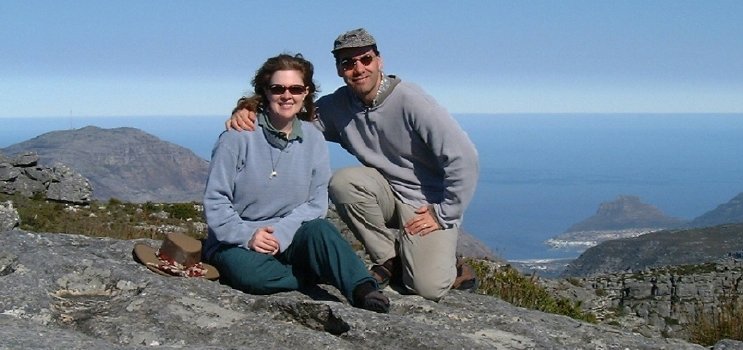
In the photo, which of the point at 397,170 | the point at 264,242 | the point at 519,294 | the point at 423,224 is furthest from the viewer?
the point at 519,294

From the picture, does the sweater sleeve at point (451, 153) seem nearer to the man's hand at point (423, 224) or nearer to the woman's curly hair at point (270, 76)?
the man's hand at point (423, 224)

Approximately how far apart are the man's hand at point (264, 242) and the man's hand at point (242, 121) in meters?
1.02

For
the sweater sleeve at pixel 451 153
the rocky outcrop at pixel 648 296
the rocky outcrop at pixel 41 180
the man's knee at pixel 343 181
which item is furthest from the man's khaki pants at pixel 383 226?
the rocky outcrop at pixel 41 180

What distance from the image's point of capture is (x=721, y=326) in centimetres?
926

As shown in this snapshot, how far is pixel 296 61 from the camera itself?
7.83 metres

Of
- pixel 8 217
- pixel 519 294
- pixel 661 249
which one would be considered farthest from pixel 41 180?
pixel 661 249

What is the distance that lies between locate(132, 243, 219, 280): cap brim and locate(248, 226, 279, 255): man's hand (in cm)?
48

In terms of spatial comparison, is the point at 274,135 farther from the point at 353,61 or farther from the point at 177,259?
the point at 177,259

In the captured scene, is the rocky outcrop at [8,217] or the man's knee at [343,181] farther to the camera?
the rocky outcrop at [8,217]

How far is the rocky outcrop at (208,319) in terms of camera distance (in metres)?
5.85

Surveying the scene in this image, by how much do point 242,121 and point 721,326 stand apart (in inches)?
240

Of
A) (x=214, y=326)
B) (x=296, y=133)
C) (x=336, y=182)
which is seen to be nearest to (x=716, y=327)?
(x=336, y=182)

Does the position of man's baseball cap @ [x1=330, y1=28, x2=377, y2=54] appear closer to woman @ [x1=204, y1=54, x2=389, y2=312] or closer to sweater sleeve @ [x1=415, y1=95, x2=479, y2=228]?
woman @ [x1=204, y1=54, x2=389, y2=312]

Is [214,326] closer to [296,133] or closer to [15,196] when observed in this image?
[296,133]
